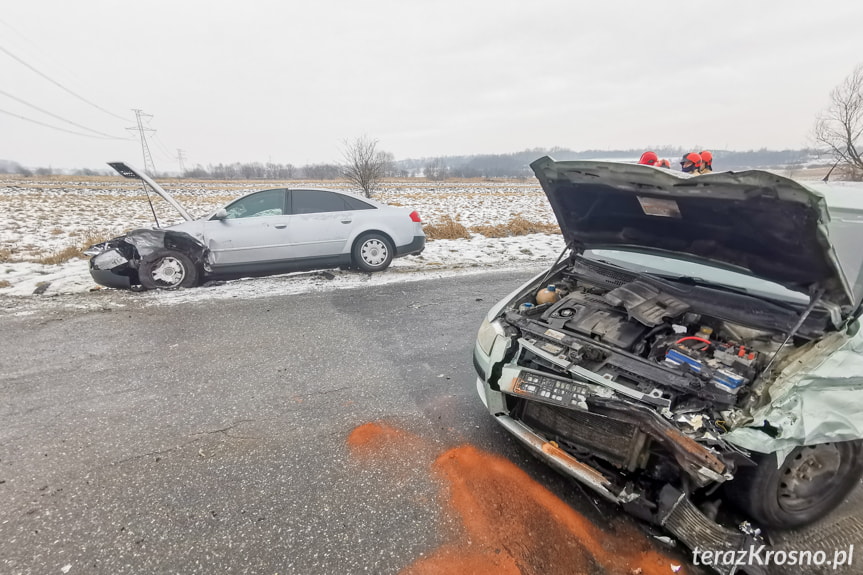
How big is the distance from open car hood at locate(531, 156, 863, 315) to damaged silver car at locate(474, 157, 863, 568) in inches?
0.4

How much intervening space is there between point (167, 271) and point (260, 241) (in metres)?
1.36

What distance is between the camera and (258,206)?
6.39 m

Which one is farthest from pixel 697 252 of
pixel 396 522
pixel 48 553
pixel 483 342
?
pixel 48 553

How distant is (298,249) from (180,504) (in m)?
4.61

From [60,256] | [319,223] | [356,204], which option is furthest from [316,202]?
[60,256]

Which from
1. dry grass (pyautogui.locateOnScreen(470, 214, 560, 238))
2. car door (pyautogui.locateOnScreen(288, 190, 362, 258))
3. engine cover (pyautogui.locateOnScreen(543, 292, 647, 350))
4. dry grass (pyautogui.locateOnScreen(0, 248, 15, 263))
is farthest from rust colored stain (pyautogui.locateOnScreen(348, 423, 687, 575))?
dry grass (pyautogui.locateOnScreen(0, 248, 15, 263))

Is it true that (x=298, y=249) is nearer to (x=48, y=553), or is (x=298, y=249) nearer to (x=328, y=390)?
(x=328, y=390)

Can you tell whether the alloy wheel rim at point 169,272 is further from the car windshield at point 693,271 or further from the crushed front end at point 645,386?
the car windshield at point 693,271

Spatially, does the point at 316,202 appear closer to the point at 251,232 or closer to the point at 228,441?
the point at 251,232

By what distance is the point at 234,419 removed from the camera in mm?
3049

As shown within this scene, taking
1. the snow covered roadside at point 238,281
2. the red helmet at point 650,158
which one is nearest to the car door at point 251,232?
the snow covered roadside at point 238,281

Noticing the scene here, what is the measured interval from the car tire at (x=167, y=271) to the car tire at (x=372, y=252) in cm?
242

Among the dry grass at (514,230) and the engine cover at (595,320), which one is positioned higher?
the engine cover at (595,320)

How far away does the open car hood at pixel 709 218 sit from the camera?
2014mm
